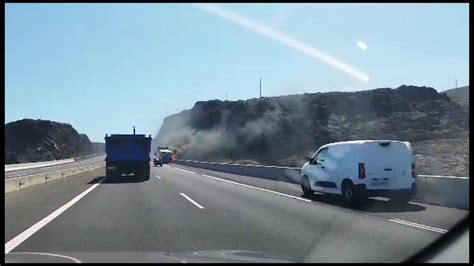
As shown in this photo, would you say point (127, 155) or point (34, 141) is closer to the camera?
point (127, 155)

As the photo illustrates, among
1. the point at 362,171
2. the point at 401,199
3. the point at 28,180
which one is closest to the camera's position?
the point at 362,171

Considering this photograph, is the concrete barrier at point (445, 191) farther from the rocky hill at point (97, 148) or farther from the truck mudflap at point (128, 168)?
the rocky hill at point (97, 148)

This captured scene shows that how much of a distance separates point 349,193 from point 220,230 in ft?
23.4

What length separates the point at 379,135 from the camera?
69188 millimetres

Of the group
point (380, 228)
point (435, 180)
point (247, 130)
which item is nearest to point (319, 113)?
point (247, 130)

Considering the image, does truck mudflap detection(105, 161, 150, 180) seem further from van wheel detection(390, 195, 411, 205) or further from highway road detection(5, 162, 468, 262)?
van wheel detection(390, 195, 411, 205)

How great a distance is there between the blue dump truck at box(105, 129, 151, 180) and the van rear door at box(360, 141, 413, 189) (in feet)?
69.0

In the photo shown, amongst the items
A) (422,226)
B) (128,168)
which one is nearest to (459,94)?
(128,168)

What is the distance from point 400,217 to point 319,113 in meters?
70.3

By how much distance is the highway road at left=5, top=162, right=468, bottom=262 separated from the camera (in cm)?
820

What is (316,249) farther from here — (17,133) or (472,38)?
(17,133)

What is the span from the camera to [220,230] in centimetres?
1162

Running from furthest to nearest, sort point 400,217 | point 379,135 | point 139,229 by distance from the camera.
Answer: point 379,135 < point 400,217 < point 139,229

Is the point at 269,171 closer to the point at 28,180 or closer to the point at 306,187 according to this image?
the point at 28,180
